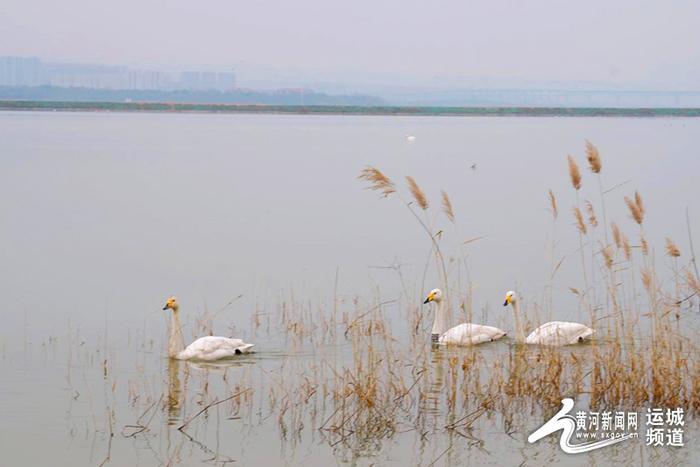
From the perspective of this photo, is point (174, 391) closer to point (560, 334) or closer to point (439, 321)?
point (439, 321)

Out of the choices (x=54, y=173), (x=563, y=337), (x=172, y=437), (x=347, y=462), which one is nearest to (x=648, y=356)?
(x=563, y=337)

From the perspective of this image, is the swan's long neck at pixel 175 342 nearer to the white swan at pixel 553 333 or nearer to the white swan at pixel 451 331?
the white swan at pixel 451 331

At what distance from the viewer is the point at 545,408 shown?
10.0m

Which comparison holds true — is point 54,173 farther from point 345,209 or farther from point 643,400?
point 643,400

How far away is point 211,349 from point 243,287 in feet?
16.2

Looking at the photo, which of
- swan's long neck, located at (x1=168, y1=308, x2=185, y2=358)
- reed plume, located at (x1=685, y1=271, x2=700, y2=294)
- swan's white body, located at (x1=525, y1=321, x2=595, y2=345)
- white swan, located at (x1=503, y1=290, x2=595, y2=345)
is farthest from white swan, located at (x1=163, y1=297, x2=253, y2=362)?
reed plume, located at (x1=685, y1=271, x2=700, y2=294)

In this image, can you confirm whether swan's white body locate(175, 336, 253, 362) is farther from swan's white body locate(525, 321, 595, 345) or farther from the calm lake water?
swan's white body locate(525, 321, 595, 345)

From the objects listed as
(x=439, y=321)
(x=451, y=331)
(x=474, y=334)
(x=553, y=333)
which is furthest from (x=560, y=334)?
(x=439, y=321)

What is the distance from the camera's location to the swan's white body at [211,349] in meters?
12.5

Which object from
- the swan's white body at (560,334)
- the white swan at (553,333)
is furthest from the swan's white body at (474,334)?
the swan's white body at (560,334)

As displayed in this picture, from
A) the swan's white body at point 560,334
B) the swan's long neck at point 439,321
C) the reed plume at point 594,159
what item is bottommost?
the swan's long neck at point 439,321

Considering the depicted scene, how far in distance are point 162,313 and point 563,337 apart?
5.42m

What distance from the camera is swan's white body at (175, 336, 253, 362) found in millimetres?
12484

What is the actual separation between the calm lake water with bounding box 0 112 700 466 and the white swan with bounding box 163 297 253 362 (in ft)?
0.51
